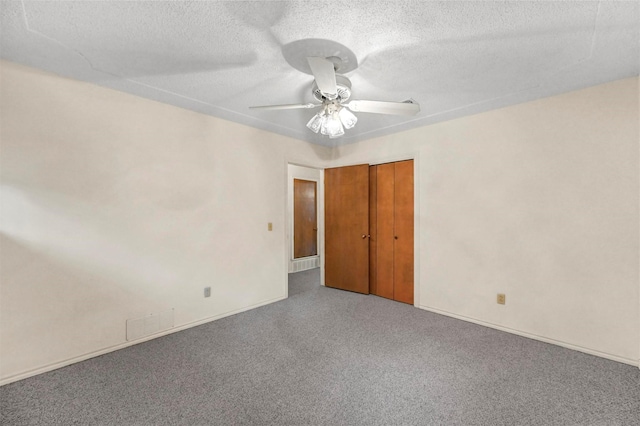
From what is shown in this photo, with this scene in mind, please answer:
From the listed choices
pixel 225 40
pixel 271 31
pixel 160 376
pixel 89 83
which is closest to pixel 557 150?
pixel 271 31

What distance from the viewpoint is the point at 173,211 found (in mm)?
2795

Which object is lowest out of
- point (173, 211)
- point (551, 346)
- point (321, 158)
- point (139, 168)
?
point (551, 346)

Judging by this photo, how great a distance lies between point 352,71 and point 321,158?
2349mm

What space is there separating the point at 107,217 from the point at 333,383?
237cm

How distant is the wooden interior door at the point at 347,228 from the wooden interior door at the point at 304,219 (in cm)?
130

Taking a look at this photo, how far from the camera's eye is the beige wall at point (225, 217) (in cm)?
205

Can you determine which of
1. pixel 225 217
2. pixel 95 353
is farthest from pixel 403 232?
pixel 95 353

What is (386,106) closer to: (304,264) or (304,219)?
(304,219)

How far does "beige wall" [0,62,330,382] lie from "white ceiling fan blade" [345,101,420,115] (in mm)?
1851

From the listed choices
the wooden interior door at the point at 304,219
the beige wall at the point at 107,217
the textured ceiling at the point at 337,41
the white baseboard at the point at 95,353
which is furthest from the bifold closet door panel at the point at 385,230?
the wooden interior door at the point at 304,219

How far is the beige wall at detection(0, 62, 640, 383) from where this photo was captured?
2055 millimetres

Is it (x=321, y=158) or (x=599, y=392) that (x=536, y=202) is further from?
(x=321, y=158)

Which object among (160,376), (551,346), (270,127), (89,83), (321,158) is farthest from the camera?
(321,158)

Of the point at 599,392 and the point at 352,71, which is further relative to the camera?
the point at 352,71
